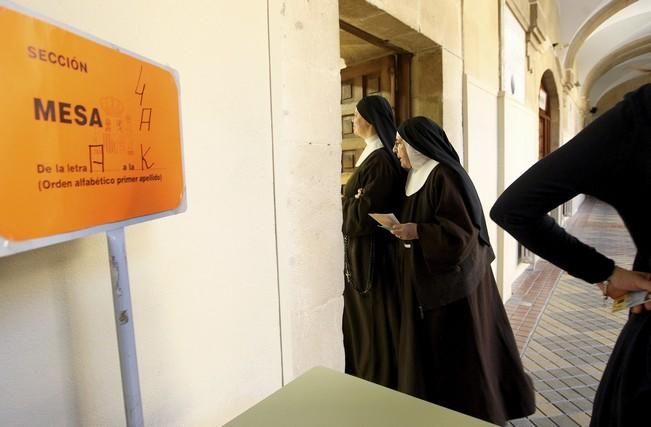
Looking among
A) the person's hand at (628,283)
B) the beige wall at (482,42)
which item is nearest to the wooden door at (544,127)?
the beige wall at (482,42)

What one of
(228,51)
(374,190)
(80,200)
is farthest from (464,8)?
(80,200)

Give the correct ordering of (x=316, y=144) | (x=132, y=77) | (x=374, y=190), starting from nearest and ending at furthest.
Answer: (x=132, y=77)
(x=316, y=144)
(x=374, y=190)

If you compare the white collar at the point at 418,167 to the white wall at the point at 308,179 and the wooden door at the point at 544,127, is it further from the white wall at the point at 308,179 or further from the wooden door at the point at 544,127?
the wooden door at the point at 544,127

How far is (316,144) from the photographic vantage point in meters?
1.87

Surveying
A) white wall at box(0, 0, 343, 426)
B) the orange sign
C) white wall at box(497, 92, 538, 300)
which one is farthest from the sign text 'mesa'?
white wall at box(497, 92, 538, 300)

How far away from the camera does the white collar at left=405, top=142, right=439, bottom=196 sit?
95.7 inches

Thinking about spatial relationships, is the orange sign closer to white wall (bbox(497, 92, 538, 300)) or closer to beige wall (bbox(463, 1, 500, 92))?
beige wall (bbox(463, 1, 500, 92))

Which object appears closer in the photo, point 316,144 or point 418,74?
point 316,144

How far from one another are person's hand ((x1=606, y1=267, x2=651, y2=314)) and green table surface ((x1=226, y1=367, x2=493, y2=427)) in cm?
60

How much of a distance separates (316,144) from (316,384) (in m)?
1.14

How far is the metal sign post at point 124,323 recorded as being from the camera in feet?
2.45

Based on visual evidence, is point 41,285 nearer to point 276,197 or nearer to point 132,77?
point 132,77

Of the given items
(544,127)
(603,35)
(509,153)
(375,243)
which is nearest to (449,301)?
(375,243)

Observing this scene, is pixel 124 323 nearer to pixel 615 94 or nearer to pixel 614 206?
pixel 614 206
